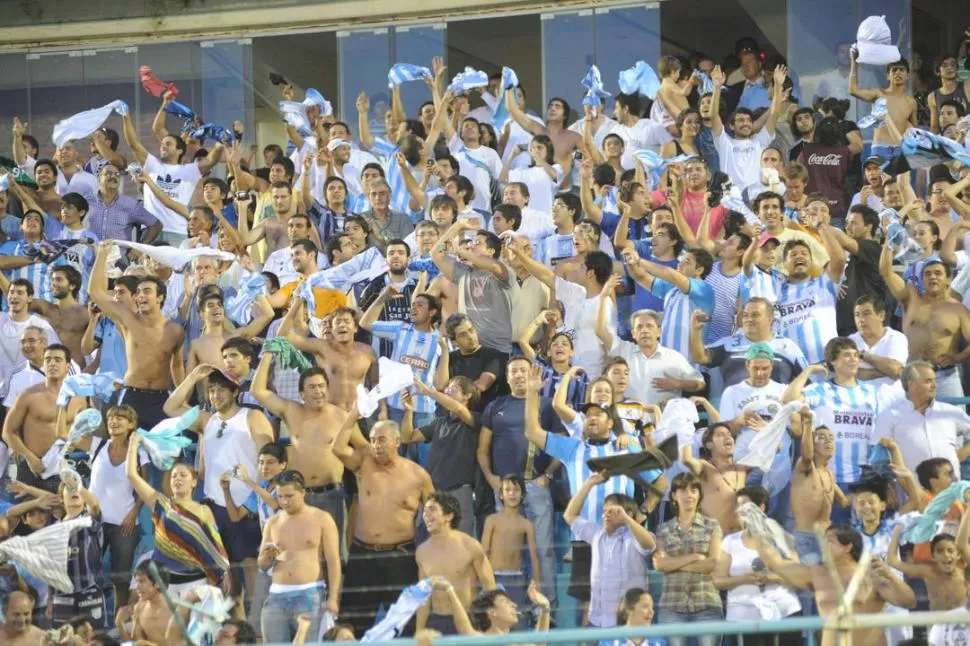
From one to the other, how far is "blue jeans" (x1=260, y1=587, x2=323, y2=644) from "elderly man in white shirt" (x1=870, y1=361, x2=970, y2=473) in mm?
3554

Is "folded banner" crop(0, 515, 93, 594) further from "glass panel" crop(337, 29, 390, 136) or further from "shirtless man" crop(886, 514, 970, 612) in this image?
"glass panel" crop(337, 29, 390, 136)

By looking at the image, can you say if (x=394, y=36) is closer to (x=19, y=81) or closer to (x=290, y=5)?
(x=290, y=5)

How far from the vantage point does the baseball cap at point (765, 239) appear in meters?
13.1

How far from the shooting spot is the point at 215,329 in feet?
43.7

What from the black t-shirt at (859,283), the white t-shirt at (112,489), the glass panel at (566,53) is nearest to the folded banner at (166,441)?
the white t-shirt at (112,489)

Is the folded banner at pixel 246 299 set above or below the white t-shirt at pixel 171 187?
below

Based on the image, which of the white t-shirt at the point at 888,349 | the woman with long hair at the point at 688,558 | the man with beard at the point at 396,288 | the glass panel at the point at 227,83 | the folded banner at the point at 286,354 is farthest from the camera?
the glass panel at the point at 227,83

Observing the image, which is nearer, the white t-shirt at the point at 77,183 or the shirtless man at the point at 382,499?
the shirtless man at the point at 382,499

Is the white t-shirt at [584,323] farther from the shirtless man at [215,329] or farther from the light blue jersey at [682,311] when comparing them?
the shirtless man at [215,329]

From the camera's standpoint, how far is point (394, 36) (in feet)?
68.5

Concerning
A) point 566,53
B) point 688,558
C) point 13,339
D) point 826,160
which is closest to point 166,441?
point 13,339

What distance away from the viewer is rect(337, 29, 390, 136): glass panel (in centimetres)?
2056

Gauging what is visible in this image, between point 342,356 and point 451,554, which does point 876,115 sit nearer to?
point 342,356

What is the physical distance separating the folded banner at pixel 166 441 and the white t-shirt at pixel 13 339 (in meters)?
2.33
